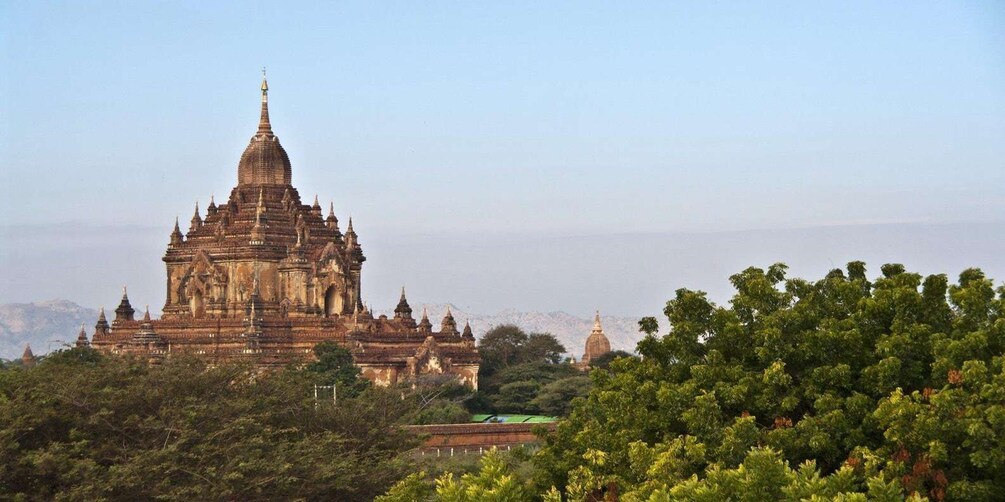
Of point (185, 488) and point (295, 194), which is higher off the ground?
point (295, 194)

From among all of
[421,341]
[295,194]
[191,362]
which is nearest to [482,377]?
[421,341]

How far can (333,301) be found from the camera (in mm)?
75000

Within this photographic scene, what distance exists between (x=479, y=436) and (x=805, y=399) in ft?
90.4

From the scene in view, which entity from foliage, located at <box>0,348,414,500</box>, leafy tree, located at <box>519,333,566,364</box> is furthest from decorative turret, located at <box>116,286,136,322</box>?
foliage, located at <box>0,348,414,500</box>

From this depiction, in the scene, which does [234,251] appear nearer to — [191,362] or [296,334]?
[296,334]

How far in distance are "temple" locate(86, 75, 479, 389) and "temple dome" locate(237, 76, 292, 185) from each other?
0.04 metres

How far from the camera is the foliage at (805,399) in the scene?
24141mm

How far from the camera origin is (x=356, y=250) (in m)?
77.1

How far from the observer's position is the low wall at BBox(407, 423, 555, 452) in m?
53.5

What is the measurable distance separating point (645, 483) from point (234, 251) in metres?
50.1

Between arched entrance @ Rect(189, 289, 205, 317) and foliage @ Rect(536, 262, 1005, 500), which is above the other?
arched entrance @ Rect(189, 289, 205, 317)

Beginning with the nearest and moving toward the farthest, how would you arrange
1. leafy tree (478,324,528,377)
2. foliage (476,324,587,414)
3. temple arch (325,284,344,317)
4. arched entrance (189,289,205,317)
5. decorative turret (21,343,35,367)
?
decorative turret (21,343,35,367)
foliage (476,324,587,414)
temple arch (325,284,344,317)
arched entrance (189,289,205,317)
leafy tree (478,324,528,377)

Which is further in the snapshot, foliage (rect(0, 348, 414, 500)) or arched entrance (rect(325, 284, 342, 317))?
arched entrance (rect(325, 284, 342, 317))

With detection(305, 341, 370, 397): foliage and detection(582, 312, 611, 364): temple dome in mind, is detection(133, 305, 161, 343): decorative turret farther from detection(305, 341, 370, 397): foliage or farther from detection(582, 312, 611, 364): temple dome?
detection(582, 312, 611, 364): temple dome
